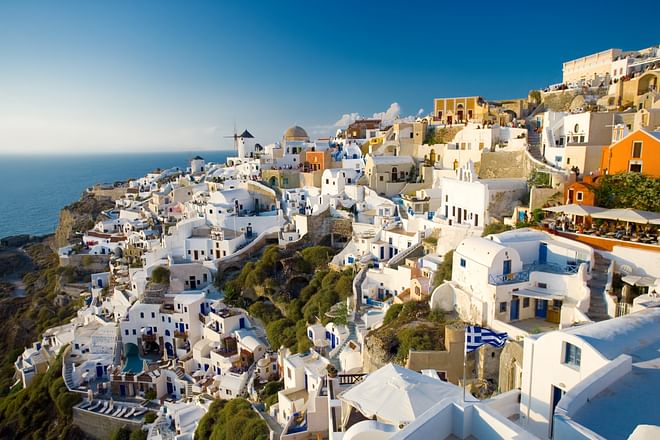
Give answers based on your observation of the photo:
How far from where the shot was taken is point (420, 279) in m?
21.2

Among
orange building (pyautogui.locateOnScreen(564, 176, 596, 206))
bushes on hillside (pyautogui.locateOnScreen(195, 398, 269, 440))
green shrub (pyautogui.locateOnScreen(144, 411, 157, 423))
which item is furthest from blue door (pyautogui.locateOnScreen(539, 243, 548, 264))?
green shrub (pyautogui.locateOnScreen(144, 411, 157, 423))

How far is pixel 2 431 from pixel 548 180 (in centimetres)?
3624

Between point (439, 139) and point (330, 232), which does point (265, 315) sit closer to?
point (330, 232)

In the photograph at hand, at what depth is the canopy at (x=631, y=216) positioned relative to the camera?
16125 millimetres

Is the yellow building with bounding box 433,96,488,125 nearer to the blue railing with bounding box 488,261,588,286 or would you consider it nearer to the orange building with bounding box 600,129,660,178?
the orange building with bounding box 600,129,660,178

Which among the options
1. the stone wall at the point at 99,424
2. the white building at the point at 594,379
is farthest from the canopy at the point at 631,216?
the stone wall at the point at 99,424

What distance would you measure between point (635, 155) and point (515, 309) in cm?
950

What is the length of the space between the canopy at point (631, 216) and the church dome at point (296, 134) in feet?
133

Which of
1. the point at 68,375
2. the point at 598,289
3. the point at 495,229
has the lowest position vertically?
the point at 68,375

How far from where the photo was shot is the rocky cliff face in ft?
190

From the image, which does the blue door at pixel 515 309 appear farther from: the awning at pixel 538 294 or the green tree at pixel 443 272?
the green tree at pixel 443 272

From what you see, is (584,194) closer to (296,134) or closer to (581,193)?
(581,193)

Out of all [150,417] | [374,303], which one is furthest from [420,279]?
[150,417]

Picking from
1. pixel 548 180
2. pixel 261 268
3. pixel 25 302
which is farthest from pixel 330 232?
pixel 25 302
